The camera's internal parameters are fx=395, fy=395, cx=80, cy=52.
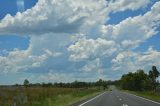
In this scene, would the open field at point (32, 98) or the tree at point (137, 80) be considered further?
the tree at point (137, 80)

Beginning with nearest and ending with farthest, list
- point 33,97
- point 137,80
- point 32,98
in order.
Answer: point 32,98 → point 33,97 → point 137,80

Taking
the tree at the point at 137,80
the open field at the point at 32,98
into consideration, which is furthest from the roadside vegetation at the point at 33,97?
the tree at the point at 137,80

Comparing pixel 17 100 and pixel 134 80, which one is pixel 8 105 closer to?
pixel 17 100

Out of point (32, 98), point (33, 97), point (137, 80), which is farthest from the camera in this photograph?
point (137, 80)

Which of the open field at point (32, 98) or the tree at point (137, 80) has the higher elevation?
the tree at point (137, 80)

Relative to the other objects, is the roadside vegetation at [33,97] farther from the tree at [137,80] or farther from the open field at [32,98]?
the tree at [137,80]

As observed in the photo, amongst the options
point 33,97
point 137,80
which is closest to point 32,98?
point 33,97

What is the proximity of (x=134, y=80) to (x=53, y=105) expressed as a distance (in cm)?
13105

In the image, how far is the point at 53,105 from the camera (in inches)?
1195

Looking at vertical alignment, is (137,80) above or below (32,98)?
above

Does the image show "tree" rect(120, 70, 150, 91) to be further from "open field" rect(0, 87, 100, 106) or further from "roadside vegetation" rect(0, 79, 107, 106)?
"open field" rect(0, 87, 100, 106)

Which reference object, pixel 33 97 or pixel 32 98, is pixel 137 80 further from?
pixel 32 98

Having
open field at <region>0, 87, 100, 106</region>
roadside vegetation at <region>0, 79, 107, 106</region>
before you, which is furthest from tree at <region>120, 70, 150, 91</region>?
open field at <region>0, 87, 100, 106</region>

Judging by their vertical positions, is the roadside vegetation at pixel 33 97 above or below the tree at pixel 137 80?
below
